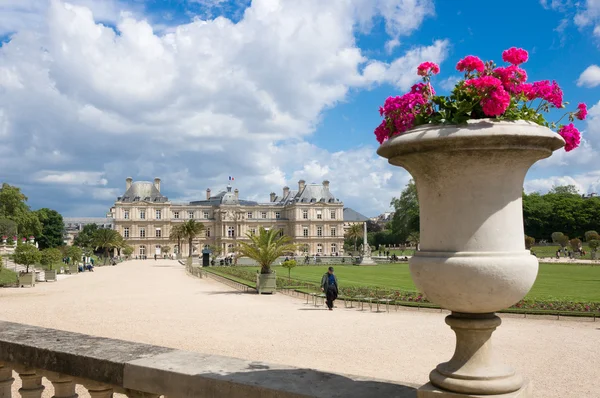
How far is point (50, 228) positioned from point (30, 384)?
84758 mm

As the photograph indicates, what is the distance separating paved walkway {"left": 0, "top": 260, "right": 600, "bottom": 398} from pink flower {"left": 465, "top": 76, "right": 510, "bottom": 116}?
16.5 feet

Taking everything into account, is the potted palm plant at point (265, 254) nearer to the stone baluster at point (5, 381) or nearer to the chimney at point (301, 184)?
the stone baluster at point (5, 381)

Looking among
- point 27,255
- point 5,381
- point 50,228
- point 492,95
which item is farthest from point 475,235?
point 50,228

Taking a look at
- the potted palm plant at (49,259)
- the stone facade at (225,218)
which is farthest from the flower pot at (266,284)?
the stone facade at (225,218)

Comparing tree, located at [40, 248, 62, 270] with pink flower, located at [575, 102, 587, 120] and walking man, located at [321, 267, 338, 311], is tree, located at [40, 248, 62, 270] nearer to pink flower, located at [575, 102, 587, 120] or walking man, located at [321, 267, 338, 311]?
walking man, located at [321, 267, 338, 311]

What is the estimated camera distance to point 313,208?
324 feet

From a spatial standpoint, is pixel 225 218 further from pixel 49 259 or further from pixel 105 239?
pixel 49 259

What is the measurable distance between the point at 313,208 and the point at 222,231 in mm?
18082

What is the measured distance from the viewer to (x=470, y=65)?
8.22ft

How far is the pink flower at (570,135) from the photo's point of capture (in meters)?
2.61

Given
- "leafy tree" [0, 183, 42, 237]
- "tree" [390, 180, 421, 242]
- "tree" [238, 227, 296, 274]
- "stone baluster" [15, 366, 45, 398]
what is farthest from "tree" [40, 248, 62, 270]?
"tree" [390, 180, 421, 242]

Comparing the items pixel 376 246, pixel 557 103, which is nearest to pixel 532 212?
pixel 376 246

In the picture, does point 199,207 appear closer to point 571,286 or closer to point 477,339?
point 571,286

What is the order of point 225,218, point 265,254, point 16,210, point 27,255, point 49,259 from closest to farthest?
point 265,254
point 27,255
point 49,259
point 16,210
point 225,218
